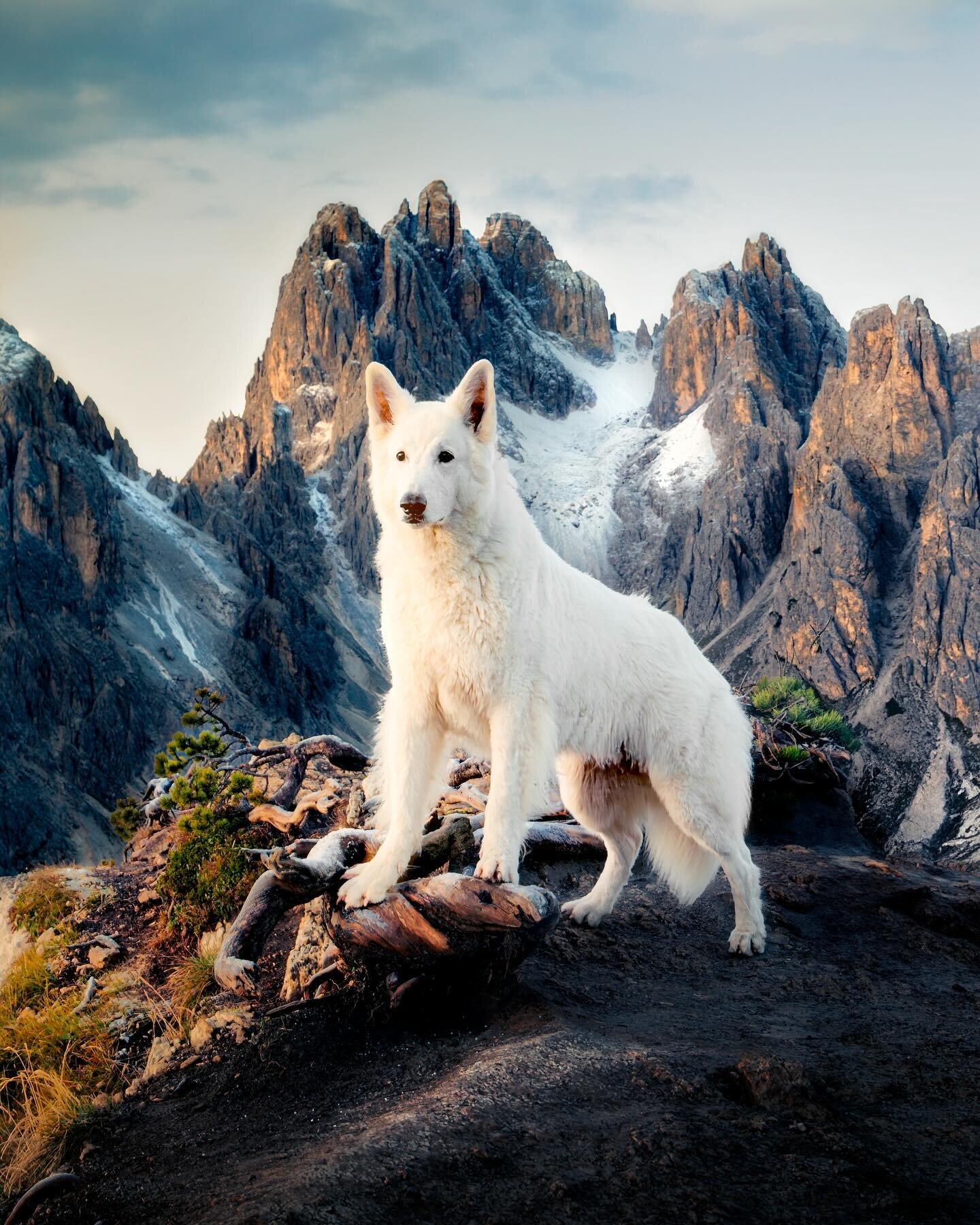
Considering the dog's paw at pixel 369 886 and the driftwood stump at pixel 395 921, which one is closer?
the driftwood stump at pixel 395 921

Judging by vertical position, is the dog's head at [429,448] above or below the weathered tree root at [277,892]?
above

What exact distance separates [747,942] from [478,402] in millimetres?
5000

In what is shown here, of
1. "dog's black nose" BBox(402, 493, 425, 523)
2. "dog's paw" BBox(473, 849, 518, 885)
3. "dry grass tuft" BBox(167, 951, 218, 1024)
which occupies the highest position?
"dog's black nose" BBox(402, 493, 425, 523)

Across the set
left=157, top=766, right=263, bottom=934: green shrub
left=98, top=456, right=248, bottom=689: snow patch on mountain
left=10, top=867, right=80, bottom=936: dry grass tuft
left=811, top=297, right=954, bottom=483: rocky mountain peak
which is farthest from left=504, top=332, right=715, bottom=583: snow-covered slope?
left=10, top=867, right=80, bottom=936: dry grass tuft

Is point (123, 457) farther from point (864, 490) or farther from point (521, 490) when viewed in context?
point (864, 490)

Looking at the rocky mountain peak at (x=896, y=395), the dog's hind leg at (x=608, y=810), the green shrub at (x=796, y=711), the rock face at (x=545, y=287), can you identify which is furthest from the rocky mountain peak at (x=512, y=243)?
the dog's hind leg at (x=608, y=810)

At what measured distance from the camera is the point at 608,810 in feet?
22.8

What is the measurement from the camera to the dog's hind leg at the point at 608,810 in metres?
6.86

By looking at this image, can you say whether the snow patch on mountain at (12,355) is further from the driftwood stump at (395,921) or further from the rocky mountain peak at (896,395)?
the driftwood stump at (395,921)

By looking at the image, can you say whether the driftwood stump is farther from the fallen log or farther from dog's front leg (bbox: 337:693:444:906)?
dog's front leg (bbox: 337:693:444:906)

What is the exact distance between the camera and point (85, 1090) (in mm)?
5711

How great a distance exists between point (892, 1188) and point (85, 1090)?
4.89 metres

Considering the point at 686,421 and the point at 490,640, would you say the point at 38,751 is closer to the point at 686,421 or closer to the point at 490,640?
the point at 490,640

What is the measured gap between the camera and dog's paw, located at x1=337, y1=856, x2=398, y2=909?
5.46 metres
